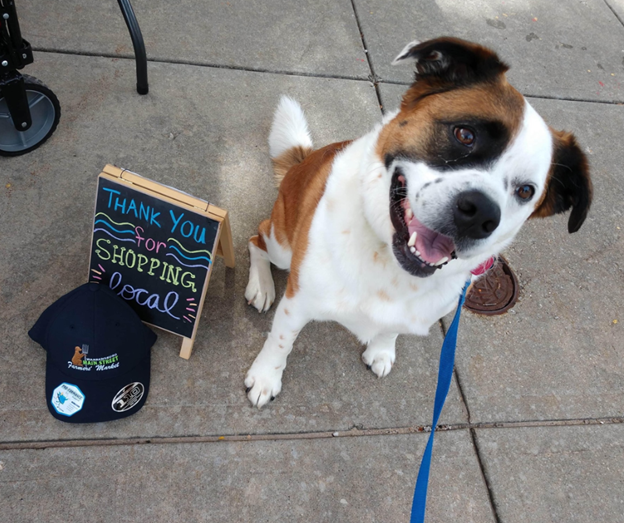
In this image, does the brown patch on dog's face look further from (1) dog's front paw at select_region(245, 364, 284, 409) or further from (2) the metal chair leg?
(2) the metal chair leg

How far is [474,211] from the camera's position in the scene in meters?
1.54

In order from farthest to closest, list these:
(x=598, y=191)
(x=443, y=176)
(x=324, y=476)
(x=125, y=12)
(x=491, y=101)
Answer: (x=598, y=191)
(x=125, y=12)
(x=324, y=476)
(x=491, y=101)
(x=443, y=176)

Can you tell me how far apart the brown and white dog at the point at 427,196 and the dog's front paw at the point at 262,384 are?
344 mm

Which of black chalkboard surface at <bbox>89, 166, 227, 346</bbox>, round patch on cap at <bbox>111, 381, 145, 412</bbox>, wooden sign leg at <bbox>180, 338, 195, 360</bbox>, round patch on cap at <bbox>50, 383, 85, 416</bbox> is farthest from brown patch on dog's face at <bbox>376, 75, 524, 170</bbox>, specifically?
round patch on cap at <bbox>50, 383, 85, 416</bbox>

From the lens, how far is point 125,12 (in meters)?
3.06

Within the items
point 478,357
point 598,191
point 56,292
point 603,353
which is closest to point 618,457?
point 603,353

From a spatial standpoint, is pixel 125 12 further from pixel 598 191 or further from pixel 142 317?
pixel 598 191

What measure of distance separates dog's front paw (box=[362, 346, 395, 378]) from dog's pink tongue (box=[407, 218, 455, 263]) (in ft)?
3.67

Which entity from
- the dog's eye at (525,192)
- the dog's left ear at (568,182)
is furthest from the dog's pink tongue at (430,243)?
the dog's left ear at (568,182)

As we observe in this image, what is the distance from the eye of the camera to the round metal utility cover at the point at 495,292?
3.12m

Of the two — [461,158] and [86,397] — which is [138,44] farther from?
[461,158]

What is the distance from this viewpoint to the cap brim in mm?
2250

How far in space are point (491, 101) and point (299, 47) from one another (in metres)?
2.89

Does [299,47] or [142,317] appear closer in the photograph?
[142,317]
